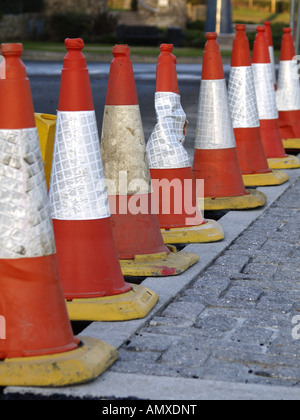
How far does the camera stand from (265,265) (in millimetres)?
5051

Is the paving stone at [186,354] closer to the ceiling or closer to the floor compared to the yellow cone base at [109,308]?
closer to the floor

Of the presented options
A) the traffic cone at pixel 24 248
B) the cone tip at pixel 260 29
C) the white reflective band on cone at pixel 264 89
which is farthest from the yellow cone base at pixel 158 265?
the cone tip at pixel 260 29

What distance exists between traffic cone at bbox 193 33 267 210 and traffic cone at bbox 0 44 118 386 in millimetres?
3091

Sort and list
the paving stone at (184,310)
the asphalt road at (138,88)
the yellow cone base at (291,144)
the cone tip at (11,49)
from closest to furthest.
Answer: the cone tip at (11,49) → the paving stone at (184,310) → the yellow cone base at (291,144) → the asphalt road at (138,88)

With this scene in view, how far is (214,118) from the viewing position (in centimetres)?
650

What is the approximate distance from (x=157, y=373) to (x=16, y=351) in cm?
A: 51

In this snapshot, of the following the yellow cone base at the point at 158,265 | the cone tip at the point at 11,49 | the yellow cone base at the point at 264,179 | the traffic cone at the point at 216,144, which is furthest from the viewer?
the yellow cone base at the point at 264,179

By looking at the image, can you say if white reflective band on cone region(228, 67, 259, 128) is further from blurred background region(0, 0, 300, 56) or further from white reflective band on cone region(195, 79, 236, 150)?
blurred background region(0, 0, 300, 56)

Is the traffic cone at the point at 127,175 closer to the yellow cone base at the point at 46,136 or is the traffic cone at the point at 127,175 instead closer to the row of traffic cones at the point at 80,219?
the row of traffic cones at the point at 80,219

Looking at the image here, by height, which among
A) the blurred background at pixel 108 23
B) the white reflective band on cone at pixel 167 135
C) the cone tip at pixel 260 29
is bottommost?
the blurred background at pixel 108 23

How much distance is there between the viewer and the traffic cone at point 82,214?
4.15 metres

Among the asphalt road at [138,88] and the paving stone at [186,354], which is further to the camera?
the asphalt road at [138,88]

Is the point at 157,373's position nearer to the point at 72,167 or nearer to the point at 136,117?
the point at 72,167

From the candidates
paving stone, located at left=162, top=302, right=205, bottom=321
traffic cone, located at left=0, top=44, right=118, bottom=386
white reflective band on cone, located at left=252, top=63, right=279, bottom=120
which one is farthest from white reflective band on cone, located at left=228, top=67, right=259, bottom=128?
traffic cone, located at left=0, top=44, right=118, bottom=386
